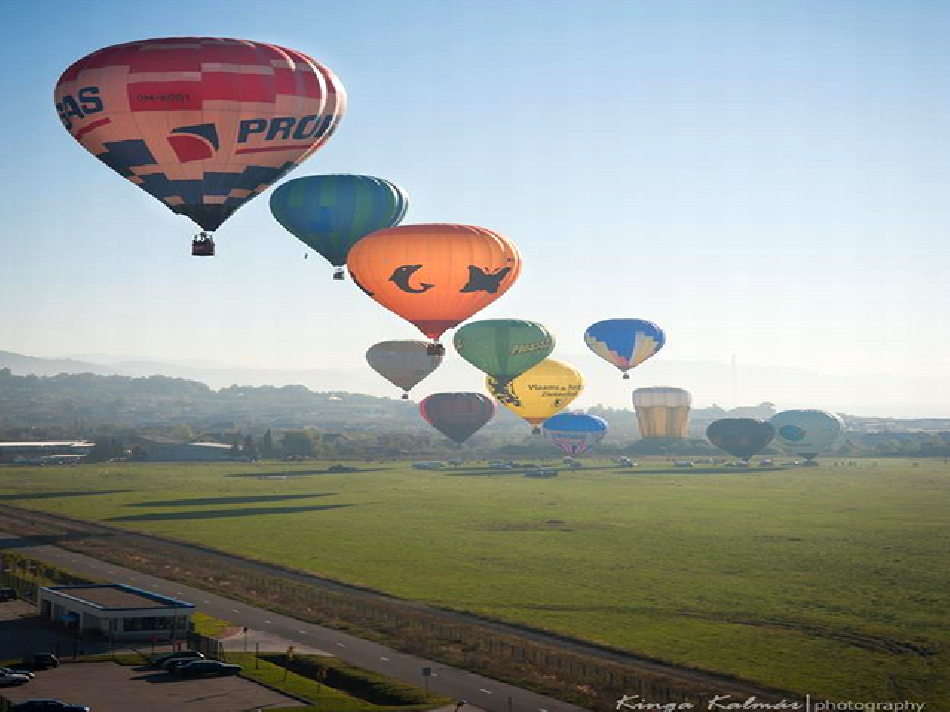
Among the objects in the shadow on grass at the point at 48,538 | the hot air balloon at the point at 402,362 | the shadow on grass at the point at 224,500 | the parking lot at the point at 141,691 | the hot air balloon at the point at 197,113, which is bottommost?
the parking lot at the point at 141,691

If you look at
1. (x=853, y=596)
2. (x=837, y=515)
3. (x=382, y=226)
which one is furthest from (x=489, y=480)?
(x=853, y=596)

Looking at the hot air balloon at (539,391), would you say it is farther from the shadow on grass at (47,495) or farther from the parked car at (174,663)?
the parked car at (174,663)

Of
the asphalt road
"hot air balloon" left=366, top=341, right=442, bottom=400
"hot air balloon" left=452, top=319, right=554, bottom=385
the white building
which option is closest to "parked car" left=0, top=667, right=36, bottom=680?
the white building

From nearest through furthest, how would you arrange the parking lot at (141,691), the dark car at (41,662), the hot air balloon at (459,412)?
1. the parking lot at (141,691)
2. the dark car at (41,662)
3. the hot air balloon at (459,412)

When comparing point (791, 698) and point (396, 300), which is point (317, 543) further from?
point (791, 698)

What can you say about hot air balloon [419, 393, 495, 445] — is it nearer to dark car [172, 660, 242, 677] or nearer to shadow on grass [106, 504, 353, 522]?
shadow on grass [106, 504, 353, 522]

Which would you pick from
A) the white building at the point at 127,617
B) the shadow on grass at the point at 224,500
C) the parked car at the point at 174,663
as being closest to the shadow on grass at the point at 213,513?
the shadow on grass at the point at 224,500
